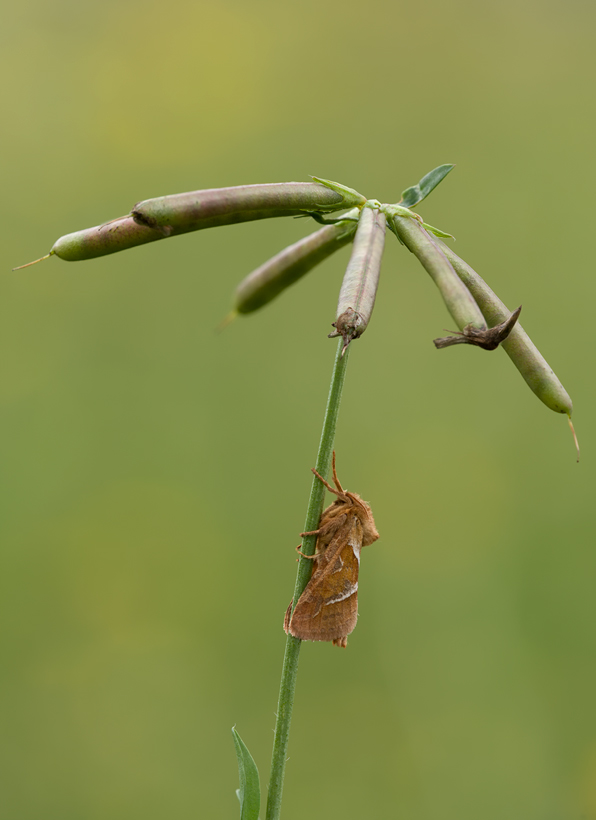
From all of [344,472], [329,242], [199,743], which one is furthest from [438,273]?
[199,743]

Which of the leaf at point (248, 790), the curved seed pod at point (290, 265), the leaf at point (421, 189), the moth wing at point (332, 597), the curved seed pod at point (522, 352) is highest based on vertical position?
the leaf at point (421, 189)

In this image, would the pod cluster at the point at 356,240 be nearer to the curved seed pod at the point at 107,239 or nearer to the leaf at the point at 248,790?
the curved seed pod at the point at 107,239

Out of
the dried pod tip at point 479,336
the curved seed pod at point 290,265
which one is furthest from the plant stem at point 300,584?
the curved seed pod at point 290,265

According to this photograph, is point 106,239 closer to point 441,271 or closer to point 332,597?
point 441,271

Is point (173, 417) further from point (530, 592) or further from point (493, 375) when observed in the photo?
point (530, 592)

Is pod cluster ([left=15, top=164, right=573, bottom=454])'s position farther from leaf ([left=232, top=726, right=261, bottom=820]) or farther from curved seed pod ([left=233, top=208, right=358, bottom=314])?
leaf ([left=232, top=726, right=261, bottom=820])

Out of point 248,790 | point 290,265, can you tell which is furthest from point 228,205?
point 248,790
